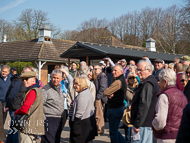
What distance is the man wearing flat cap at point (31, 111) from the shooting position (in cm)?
421

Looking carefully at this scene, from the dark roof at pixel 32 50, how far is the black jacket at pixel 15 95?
58.5 feet

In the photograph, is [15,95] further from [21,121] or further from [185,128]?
[185,128]

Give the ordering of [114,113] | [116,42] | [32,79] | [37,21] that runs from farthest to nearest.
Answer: [37,21], [116,42], [114,113], [32,79]

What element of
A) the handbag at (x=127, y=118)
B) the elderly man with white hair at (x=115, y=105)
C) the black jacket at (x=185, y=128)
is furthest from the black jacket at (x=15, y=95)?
the black jacket at (x=185, y=128)

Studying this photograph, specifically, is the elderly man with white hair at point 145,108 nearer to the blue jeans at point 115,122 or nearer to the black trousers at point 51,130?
the blue jeans at point 115,122

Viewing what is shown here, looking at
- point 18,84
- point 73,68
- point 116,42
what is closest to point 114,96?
point 18,84

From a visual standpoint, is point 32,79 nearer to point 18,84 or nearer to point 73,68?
point 18,84

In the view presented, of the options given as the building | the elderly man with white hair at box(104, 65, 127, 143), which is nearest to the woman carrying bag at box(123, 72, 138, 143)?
the elderly man with white hair at box(104, 65, 127, 143)

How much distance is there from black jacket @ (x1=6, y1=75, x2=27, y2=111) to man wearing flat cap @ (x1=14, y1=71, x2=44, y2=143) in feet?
5.26

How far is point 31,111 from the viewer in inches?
167

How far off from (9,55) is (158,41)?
84.4ft

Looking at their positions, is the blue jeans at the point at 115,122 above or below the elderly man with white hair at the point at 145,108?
Answer: below

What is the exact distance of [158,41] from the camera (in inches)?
1678

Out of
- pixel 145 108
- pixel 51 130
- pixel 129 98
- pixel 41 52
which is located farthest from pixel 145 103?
pixel 41 52
